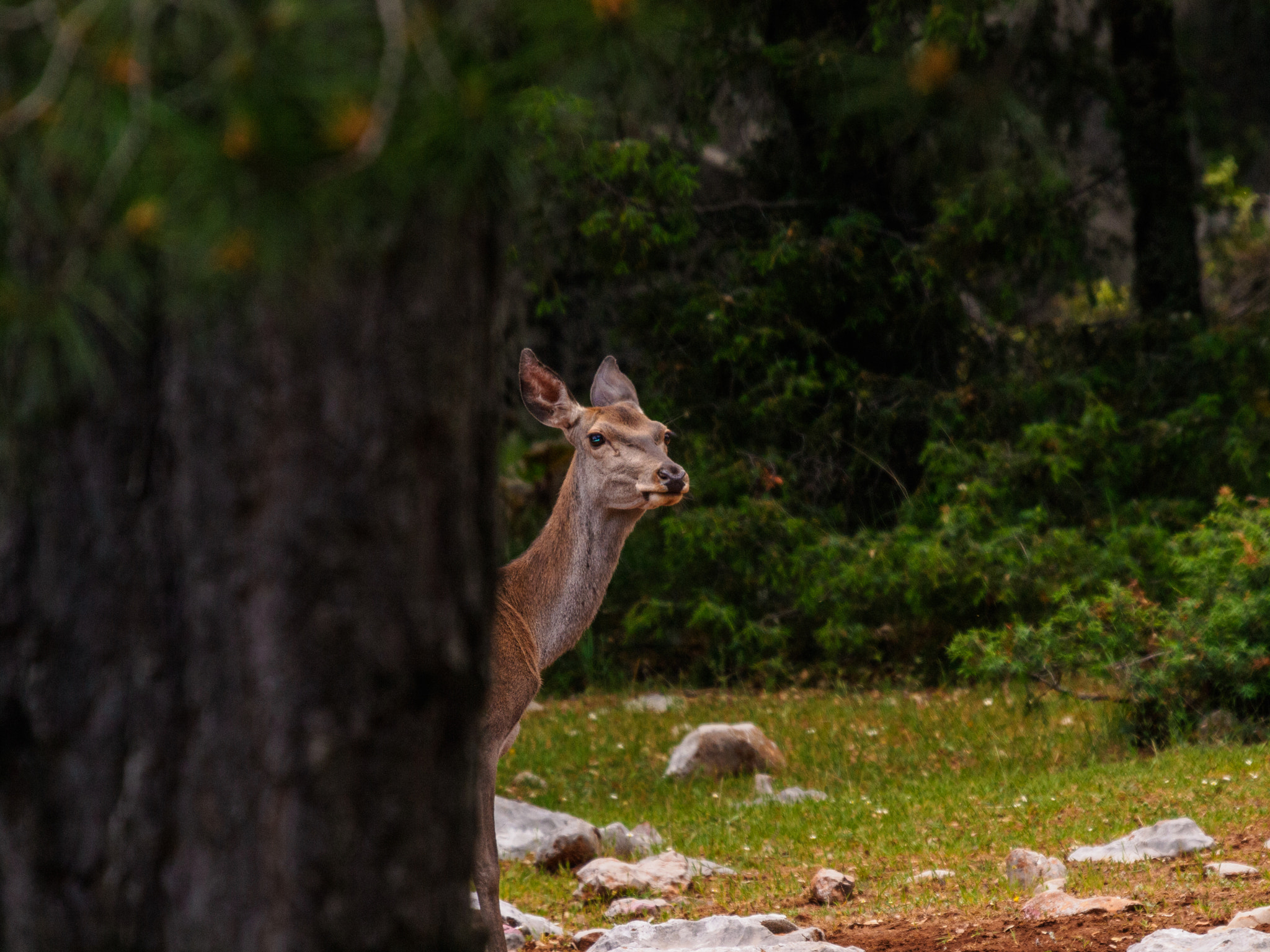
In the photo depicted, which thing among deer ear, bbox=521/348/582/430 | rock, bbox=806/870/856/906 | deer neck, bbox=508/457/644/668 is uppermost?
deer ear, bbox=521/348/582/430

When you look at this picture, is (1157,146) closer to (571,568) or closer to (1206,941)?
(571,568)

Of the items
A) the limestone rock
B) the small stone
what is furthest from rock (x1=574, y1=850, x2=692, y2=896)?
the limestone rock

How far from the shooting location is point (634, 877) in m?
5.81

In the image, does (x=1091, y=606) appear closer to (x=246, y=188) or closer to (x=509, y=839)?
(x=509, y=839)

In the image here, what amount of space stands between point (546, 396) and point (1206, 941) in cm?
313

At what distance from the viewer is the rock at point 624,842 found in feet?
21.5

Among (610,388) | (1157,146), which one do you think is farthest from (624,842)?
(1157,146)

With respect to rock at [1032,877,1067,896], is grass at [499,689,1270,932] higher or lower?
lower

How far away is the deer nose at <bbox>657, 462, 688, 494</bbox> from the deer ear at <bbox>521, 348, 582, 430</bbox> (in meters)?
0.51

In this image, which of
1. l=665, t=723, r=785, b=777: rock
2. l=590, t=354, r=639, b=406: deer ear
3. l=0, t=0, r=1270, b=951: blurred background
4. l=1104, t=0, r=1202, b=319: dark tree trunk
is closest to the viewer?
l=0, t=0, r=1270, b=951: blurred background

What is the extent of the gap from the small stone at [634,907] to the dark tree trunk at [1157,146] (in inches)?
372

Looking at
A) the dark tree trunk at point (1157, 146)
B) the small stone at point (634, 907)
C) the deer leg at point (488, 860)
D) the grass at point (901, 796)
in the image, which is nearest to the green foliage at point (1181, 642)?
the grass at point (901, 796)

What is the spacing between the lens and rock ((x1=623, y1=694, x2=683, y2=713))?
10.9 metres

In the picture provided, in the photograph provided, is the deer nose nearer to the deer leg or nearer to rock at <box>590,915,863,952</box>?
the deer leg
